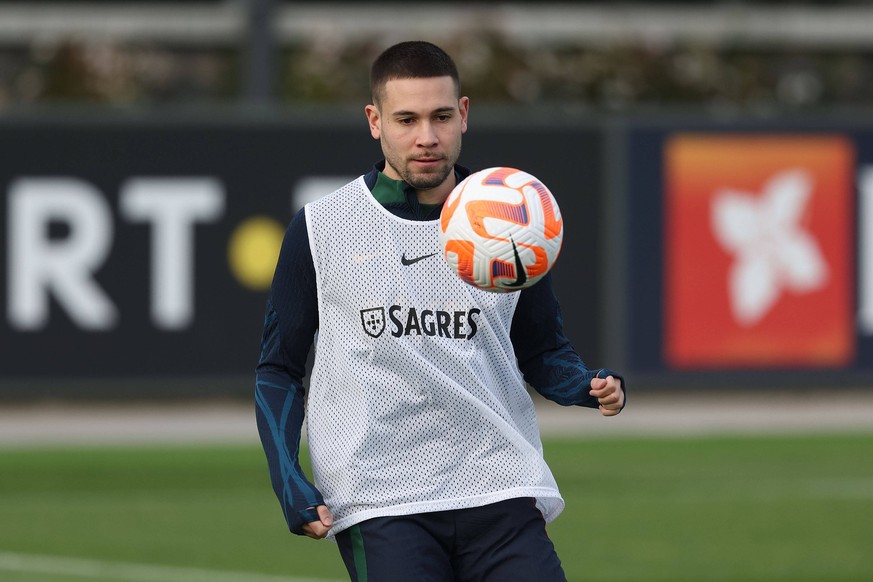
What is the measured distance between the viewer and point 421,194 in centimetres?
551

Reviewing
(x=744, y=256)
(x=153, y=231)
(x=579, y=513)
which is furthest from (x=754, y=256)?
(x=579, y=513)

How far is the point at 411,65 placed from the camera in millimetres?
5367

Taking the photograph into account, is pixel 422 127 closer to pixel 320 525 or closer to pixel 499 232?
pixel 499 232

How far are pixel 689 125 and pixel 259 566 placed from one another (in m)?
9.44

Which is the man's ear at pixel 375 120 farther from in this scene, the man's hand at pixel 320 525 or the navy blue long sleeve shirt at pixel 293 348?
the man's hand at pixel 320 525


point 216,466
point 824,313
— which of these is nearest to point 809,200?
point 824,313

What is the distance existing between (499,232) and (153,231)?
43.0ft

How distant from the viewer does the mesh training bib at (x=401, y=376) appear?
17.8ft

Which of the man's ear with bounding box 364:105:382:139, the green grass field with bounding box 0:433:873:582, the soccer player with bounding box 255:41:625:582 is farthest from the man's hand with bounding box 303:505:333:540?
the green grass field with bounding box 0:433:873:582

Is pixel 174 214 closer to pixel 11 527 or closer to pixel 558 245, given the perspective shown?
pixel 11 527

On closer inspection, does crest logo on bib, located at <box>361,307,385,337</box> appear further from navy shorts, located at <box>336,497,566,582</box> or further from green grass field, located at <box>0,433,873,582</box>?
green grass field, located at <box>0,433,873,582</box>

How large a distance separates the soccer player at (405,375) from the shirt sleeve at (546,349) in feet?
0.10

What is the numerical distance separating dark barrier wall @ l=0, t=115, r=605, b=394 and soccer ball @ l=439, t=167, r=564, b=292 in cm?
1271

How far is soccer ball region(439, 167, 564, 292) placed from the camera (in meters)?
5.22
